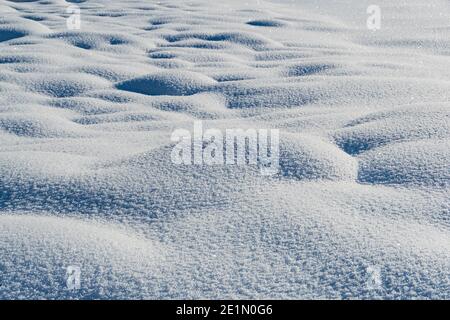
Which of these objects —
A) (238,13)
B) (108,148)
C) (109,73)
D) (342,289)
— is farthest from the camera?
(238,13)

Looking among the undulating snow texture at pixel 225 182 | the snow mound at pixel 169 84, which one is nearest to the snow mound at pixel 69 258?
the undulating snow texture at pixel 225 182

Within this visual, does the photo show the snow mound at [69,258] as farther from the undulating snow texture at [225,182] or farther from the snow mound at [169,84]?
the snow mound at [169,84]

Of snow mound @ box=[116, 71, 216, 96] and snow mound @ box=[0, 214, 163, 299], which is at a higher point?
snow mound @ box=[116, 71, 216, 96]

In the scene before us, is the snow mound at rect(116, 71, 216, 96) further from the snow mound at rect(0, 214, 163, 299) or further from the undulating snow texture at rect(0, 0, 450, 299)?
the snow mound at rect(0, 214, 163, 299)

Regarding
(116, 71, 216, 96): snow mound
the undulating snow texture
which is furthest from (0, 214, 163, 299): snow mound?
(116, 71, 216, 96): snow mound

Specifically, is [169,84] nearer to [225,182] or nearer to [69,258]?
[225,182]

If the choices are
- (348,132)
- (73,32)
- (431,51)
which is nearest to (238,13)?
(73,32)

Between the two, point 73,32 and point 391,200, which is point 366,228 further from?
point 73,32

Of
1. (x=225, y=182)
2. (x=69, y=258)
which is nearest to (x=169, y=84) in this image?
(x=225, y=182)
